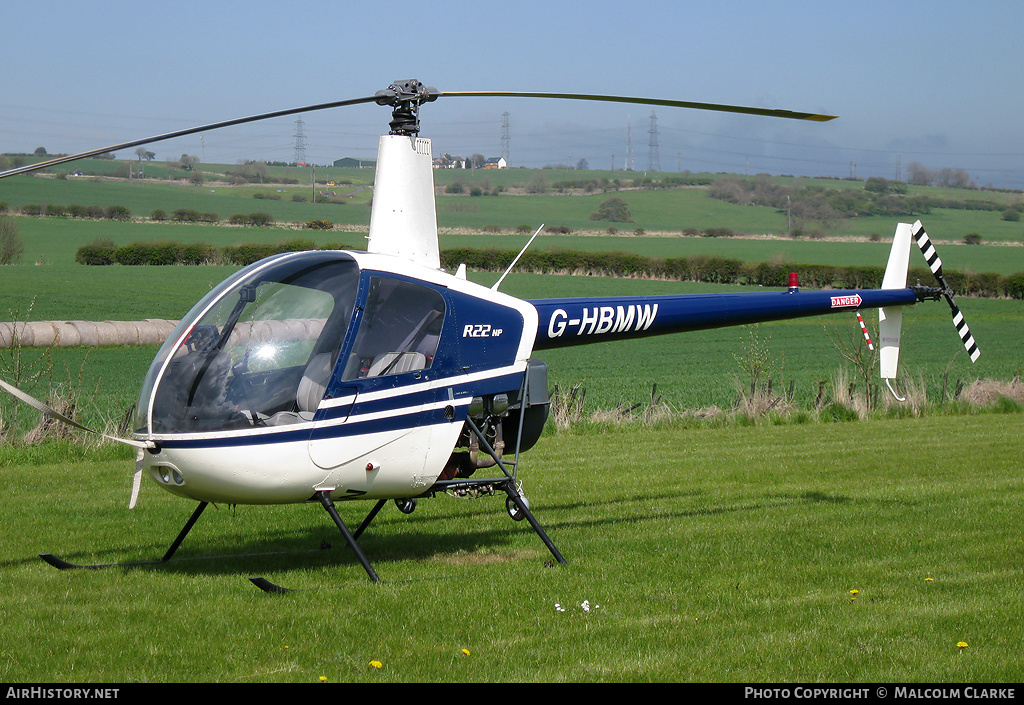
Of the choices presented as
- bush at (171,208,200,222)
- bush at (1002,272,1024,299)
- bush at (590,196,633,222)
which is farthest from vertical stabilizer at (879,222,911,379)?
bush at (590,196,633,222)

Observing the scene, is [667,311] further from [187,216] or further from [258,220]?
[187,216]

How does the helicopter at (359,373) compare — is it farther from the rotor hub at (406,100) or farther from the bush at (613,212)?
the bush at (613,212)

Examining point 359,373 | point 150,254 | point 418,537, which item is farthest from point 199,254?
point 359,373

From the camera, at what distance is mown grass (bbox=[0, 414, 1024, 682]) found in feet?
16.5

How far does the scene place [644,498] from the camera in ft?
33.5

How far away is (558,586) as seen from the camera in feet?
21.6

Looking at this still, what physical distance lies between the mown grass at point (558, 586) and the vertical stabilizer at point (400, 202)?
2.45 m

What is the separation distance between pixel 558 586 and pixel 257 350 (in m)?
2.61

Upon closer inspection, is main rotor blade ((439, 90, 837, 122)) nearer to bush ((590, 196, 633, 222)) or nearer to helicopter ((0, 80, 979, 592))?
helicopter ((0, 80, 979, 592))

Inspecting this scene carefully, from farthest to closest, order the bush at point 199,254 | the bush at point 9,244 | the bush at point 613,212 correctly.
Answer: the bush at point 613,212
the bush at point 199,254
the bush at point 9,244

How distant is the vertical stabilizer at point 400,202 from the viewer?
733 centimetres

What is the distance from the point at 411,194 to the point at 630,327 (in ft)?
7.78

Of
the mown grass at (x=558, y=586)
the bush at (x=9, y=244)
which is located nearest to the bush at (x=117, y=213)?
the bush at (x=9, y=244)

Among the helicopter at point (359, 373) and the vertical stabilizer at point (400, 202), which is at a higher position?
the vertical stabilizer at point (400, 202)
